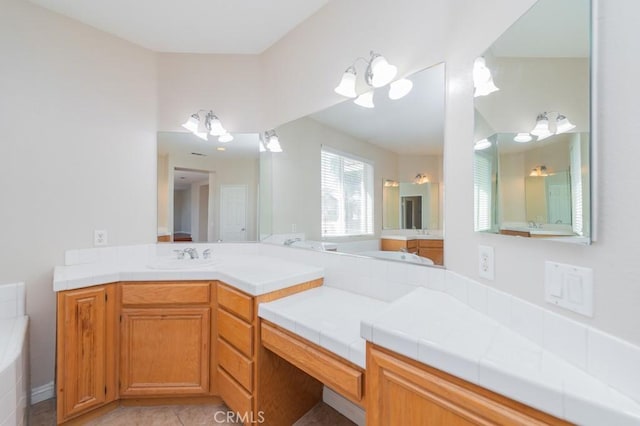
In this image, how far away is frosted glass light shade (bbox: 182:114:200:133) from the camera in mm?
2303

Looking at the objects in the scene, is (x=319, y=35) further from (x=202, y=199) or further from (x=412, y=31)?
(x=202, y=199)

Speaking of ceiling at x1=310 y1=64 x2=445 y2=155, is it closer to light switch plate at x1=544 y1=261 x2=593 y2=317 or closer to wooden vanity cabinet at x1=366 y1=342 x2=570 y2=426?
light switch plate at x1=544 y1=261 x2=593 y2=317

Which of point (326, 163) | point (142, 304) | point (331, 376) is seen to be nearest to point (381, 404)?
point (331, 376)

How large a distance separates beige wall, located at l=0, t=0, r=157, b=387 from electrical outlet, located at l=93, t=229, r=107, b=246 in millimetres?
26

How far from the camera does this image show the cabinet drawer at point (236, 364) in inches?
56.9

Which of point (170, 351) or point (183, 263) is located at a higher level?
point (183, 263)

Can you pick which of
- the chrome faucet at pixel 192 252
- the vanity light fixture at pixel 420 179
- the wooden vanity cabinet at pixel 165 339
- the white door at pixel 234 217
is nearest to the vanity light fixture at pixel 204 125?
the white door at pixel 234 217

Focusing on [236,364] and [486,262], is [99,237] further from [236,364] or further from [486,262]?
[486,262]

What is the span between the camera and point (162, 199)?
2318 millimetres

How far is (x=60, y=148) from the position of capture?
189cm

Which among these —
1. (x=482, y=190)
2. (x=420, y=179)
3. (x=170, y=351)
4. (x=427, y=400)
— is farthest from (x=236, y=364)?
(x=482, y=190)

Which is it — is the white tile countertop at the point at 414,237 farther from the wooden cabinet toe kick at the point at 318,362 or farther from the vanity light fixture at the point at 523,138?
the wooden cabinet toe kick at the point at 318,362

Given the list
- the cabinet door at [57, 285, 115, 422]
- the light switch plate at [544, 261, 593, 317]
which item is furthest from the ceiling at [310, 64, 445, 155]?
the cabinet door at [57, 285, 115, 422]

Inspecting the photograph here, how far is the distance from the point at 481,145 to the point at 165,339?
1978 millimetres
